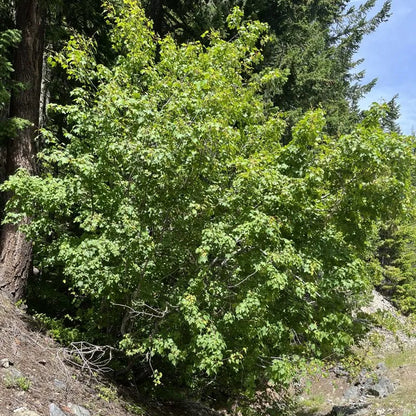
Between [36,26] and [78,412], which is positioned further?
[36,26]

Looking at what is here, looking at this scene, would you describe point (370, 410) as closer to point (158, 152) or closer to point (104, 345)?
point (104, 345)

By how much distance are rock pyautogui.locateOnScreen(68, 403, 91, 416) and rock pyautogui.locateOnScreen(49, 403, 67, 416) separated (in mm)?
205

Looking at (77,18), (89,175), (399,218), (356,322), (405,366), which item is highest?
(77,18)

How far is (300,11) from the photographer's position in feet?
41.2

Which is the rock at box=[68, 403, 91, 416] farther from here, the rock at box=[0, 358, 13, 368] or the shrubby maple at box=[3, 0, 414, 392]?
the shrubby maple at box=[3, 0, 414, 392]

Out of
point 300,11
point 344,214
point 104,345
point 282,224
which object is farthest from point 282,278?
point 300,11

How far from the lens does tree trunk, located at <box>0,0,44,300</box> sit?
6.35m

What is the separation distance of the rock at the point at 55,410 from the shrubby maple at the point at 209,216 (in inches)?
48.3

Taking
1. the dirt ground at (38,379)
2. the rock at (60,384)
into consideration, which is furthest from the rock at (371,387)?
the rock at (60,384)

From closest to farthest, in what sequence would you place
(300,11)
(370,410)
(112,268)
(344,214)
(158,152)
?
(158,152) → (112,268) → (344,214) → (370,410) → (300,11)

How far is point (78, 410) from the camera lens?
4246 mm

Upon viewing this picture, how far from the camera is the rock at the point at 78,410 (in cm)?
417

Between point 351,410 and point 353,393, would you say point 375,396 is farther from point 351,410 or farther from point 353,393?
point 351,410

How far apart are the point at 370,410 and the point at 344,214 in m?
7.34
